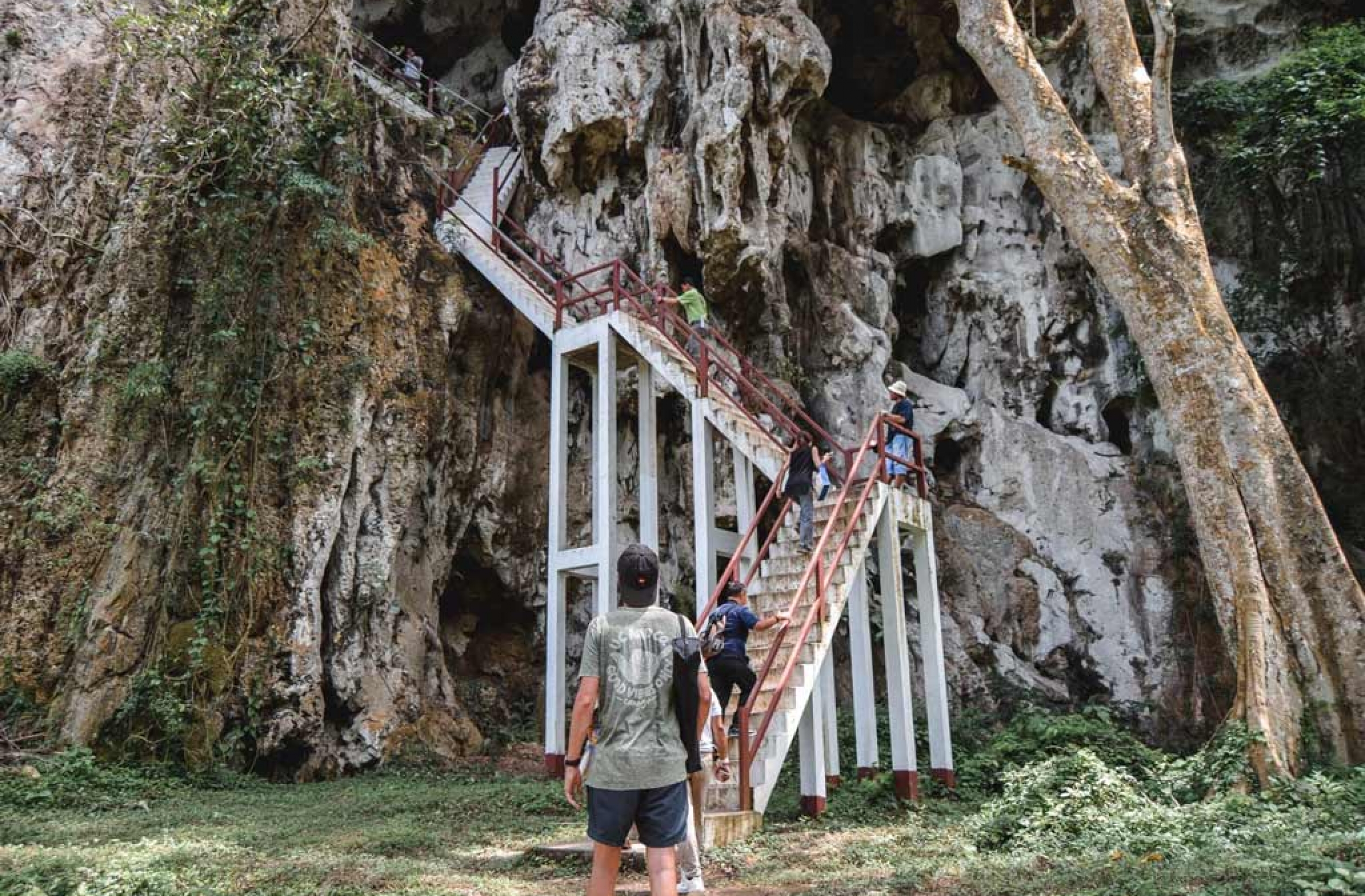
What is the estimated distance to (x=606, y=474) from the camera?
12.3 m

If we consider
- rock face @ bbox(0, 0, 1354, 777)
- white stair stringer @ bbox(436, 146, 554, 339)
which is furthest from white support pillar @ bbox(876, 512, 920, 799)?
white stair stringer @ bbox(436, 146, 554, 339)

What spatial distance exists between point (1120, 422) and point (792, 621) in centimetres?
1119

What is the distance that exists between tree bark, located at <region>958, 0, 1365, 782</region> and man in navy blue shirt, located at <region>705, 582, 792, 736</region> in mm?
3850

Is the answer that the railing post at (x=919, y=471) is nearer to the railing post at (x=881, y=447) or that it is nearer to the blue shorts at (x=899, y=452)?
the blue shorts at (x=899, y=452)

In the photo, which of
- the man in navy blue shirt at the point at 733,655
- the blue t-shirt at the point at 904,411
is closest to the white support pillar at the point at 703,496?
the blue t-shirt at the point at 904,411

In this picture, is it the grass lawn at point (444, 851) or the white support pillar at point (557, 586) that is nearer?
the grass lawn at point (444, 851)

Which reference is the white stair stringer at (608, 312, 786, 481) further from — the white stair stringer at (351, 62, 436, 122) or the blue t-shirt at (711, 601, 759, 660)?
the white stair stringer at (351, 62, 436, 122)

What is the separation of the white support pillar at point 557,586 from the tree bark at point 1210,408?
665 centimetres

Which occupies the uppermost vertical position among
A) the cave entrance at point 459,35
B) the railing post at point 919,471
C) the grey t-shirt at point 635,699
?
the cave entrance at point 459,35

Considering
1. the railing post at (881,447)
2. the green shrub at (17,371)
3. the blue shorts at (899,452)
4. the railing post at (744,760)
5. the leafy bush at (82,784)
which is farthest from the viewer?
the green shrub at (17,371)

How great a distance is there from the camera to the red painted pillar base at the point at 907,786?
9609 millimetres

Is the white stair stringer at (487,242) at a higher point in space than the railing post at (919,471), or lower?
higher

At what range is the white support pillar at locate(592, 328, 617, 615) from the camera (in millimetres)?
12047

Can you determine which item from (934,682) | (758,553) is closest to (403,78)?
(758,553)
